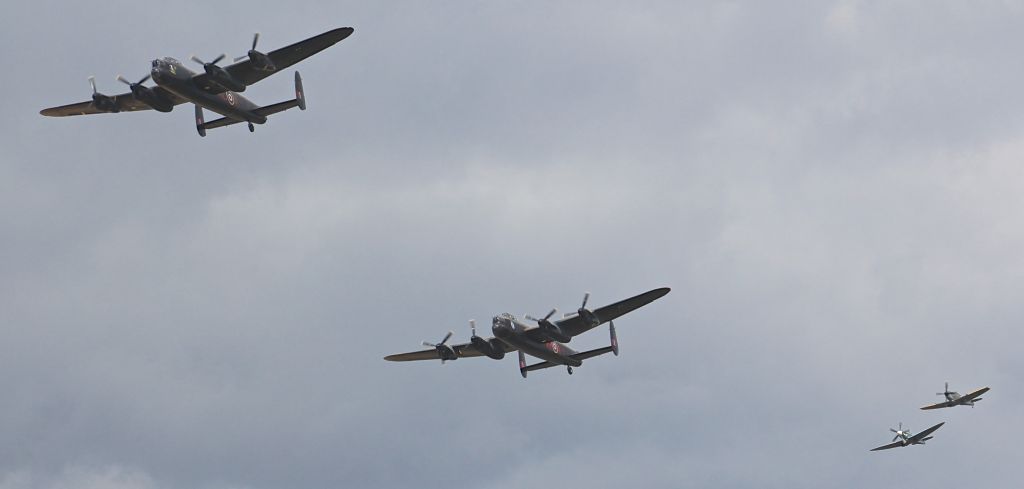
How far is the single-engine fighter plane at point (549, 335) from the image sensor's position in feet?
311

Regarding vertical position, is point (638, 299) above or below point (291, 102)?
below

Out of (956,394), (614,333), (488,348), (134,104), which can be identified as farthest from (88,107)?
(956,394)

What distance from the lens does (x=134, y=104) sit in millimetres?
96500

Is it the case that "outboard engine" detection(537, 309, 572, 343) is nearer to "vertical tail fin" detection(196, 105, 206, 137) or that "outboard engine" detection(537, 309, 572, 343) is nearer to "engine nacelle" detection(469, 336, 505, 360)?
"engine nacelle" detection(469, 336, 505, 360)

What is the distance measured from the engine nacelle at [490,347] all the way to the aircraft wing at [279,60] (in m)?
27.5

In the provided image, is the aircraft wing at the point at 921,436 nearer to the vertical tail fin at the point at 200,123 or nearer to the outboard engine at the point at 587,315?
the outboard engine at the point at 587,315

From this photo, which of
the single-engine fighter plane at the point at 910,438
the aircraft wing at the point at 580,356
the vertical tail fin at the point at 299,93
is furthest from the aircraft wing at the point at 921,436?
the vertical tail fin at the point at 299,93

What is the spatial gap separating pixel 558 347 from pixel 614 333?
6.21 metres

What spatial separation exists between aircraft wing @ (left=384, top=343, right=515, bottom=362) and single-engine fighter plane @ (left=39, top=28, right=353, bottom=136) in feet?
83.8

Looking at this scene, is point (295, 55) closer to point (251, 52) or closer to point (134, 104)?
point (251, 52)

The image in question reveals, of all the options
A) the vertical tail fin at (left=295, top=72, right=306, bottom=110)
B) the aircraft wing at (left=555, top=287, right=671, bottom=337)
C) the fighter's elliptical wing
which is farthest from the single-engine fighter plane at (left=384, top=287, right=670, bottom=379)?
the fighter's elliptical wing

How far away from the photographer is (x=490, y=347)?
9981 centimetres

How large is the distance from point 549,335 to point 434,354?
1714 cm

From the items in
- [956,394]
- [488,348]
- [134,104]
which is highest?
[134,104]
